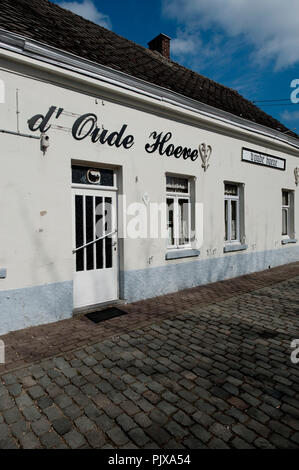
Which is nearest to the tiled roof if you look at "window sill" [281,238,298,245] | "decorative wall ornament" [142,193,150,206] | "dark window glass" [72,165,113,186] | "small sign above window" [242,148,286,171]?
"small sign above window" [242,148,286,171]

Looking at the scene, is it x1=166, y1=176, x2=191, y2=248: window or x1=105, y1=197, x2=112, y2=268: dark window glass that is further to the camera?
x1=166, y1=176, x2=191, y2=248: window

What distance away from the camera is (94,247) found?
5578 mm

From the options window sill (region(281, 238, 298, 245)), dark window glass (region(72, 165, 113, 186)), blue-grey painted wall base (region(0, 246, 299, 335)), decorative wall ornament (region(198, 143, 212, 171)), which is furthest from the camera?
window sill (region(281, 238, 298, 245))

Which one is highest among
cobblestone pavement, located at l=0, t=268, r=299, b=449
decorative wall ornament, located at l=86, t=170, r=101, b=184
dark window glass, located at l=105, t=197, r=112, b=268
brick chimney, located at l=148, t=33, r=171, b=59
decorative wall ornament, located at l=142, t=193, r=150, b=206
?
brick chimney, located at l=148, t=33, r=171, b=59

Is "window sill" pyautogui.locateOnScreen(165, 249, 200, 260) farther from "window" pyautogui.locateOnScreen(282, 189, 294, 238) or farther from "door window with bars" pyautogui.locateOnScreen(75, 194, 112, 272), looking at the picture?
"window" pyautogui.locateOnScreen(282, 189, 294, 238)

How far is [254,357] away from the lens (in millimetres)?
3596

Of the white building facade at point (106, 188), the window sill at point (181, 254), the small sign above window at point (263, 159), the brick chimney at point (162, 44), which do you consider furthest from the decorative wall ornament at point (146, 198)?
the brick chimney at point (162, 44)

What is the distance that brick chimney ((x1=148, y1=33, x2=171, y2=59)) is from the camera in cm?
1112

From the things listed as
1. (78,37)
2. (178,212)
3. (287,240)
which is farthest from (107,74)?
(287,240)

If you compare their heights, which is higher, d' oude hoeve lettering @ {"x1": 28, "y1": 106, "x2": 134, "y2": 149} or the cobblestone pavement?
d' oude hoeve lettering @ {"x1": 28, "y1": 106, "x2": 134, "y2": 149}

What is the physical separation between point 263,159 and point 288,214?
3.35 metres

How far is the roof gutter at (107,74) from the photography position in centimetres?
436

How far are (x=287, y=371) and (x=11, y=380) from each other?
3272 millimetres

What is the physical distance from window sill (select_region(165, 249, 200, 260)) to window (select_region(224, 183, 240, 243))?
6.00ft
